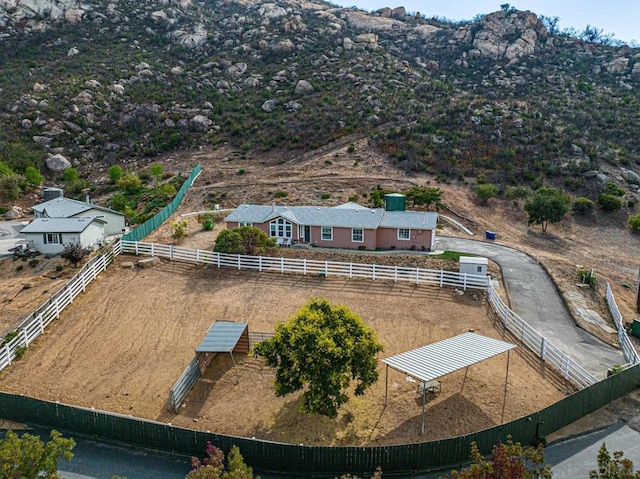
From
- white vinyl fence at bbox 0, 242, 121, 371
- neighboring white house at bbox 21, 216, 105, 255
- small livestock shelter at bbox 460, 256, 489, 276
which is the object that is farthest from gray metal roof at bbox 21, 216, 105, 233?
small livestock shelter at bbox 460, 256, 489, 276

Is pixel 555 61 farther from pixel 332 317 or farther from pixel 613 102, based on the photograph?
pixel 332 317

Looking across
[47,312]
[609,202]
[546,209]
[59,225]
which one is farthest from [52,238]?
[609,202]

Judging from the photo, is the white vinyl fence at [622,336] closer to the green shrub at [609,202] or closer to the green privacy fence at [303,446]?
the green privacy fence at [303,446]

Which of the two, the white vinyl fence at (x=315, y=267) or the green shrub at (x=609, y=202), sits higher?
the green shrub at (x=609, y=202)

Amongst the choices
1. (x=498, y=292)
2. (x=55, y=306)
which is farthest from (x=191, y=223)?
(x=498, y=292)

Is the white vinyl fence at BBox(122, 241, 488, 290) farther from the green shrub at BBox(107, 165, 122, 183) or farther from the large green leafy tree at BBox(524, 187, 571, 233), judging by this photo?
the green shrub at BBox(107, 165, 122, 183)

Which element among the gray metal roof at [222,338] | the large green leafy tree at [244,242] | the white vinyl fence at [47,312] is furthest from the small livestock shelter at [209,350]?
the large green leafy tree at [244,242]
